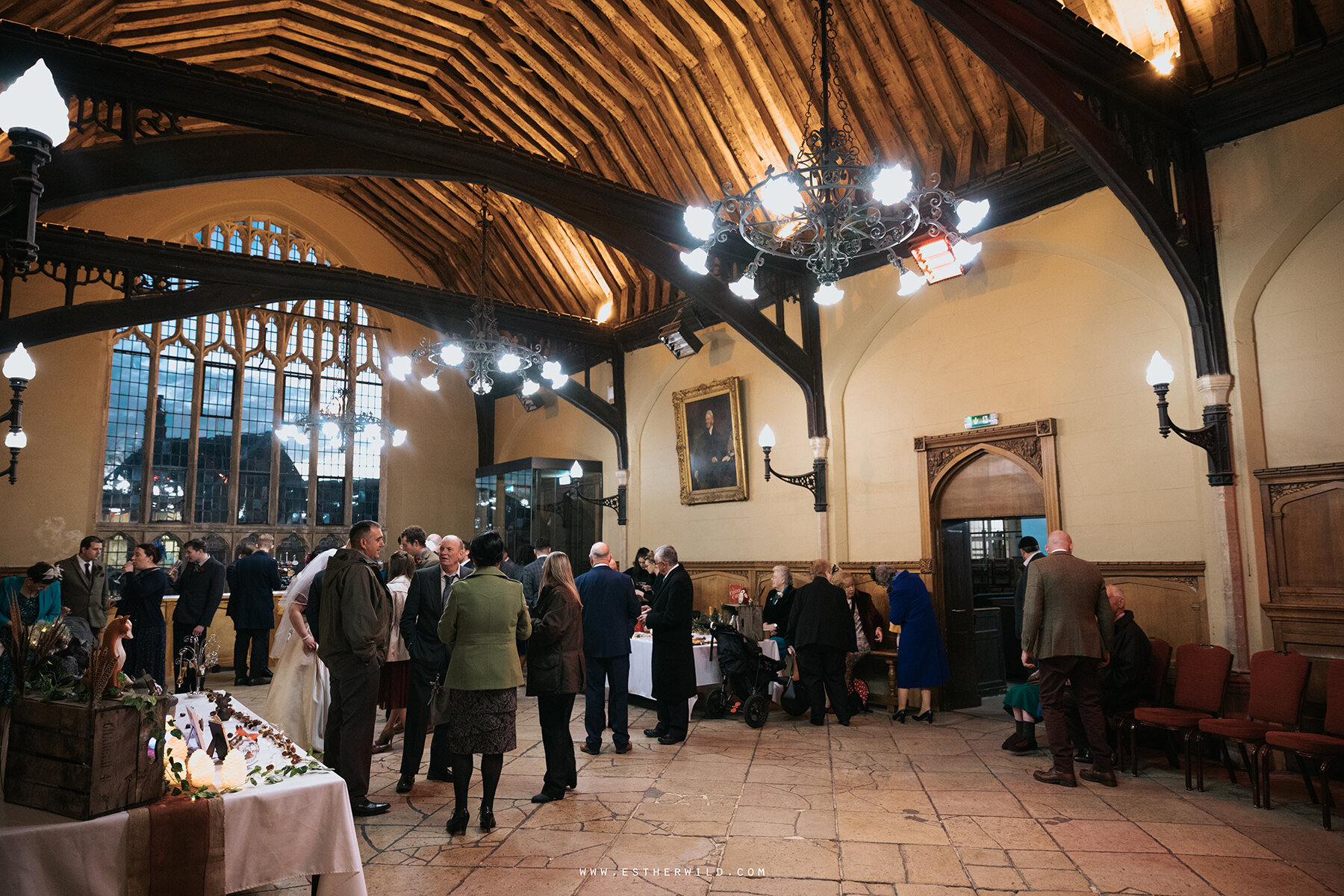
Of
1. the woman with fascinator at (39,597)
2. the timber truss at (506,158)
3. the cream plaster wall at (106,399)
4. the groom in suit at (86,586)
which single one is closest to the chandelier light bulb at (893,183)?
the timber truss at (506,158)

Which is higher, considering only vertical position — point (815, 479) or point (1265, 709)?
point (815, 479)

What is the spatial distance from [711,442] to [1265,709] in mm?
6857

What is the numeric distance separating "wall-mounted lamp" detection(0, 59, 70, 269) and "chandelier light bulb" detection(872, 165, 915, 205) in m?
3.70

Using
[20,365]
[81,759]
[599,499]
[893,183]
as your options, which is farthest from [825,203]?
[599,499]

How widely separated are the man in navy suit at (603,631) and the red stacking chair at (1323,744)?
4.14 m

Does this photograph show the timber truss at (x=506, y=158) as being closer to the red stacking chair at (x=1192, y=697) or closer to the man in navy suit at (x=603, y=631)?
the red stacking chair at (x=1192, y=697)

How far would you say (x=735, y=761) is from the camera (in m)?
→ 5.91

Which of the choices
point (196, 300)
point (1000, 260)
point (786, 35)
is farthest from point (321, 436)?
point (1000, 260)

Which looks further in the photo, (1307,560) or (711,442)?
(711,442)

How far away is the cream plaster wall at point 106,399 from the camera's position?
11.9 meters

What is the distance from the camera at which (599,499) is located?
12.9m

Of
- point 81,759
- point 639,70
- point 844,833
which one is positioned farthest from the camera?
point 639,70

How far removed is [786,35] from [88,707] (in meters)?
7.79

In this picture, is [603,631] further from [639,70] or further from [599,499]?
[599,499]
